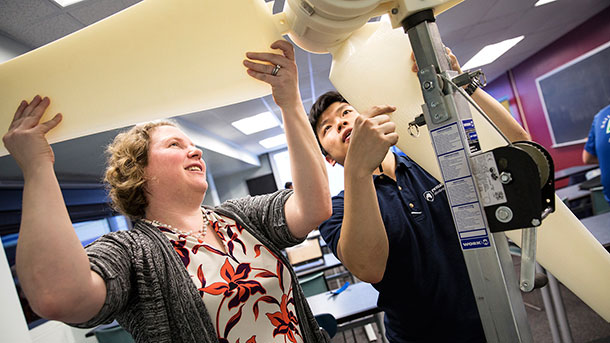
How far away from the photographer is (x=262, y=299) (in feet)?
2.75

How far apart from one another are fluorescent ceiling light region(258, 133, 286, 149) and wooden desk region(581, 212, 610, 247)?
6446mm

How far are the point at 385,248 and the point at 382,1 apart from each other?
1.85ft

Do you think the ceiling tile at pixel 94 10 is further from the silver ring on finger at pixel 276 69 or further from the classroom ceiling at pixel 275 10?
the silver ring on finger at pixel 276 69

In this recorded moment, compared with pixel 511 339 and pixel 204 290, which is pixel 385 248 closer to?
pixel 511 339

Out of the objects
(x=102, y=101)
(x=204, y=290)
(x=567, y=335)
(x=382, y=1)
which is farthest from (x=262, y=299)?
(x=567, y=335)

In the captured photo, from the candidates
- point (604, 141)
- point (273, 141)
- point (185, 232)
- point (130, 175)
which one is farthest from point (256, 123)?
point (185, 232)

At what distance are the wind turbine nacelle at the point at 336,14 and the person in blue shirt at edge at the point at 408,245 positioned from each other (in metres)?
0.31

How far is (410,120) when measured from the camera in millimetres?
638

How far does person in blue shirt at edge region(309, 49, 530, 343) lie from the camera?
79 centimetres

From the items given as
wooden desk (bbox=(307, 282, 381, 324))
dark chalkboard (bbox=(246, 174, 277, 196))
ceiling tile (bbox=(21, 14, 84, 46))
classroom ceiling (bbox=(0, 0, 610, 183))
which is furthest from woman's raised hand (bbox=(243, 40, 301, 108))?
dark chalkboard (bbox=(246, 174, 277, 196))

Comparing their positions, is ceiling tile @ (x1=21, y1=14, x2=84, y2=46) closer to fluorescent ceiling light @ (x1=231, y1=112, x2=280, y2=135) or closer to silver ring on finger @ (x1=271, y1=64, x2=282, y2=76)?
silver ring on finger @ (x1=271, y1=64, x2=282, y2=76)

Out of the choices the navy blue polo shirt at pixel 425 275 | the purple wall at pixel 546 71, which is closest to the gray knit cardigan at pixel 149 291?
the navy blue polo shirt at pixel 425 275

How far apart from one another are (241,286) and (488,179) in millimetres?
621

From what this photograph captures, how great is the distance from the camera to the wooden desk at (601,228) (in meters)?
1.67
